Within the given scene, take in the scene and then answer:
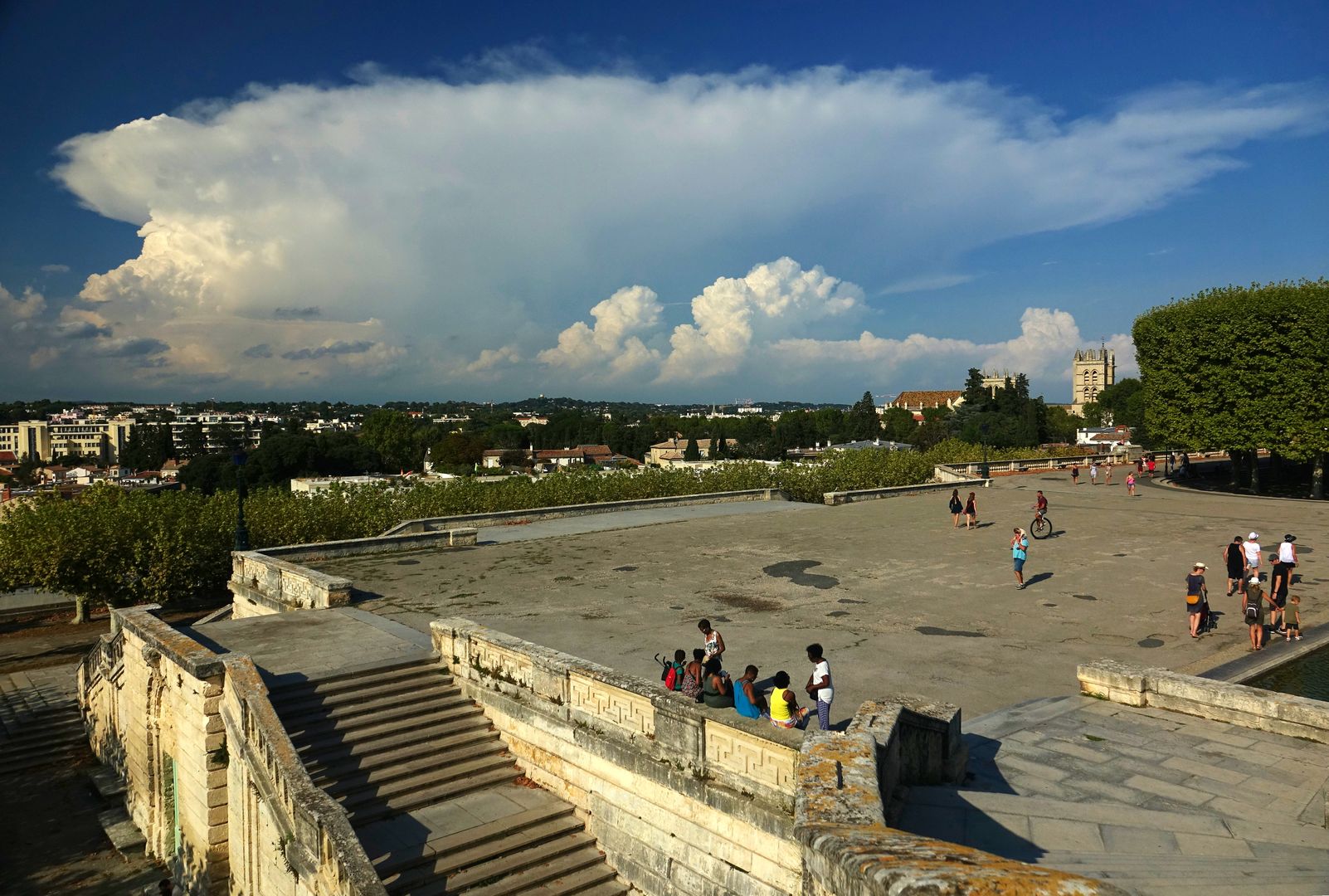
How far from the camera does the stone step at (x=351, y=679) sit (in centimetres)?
1105

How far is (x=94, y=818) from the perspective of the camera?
1755 cm

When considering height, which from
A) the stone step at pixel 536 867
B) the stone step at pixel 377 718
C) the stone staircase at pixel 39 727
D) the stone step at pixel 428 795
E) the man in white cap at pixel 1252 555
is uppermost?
the man in white cap at pixel 1252 555

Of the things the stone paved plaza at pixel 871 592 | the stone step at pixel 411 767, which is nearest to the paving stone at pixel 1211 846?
the stone paved plaza at pixel 871 592

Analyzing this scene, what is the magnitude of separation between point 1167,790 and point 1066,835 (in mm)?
2073

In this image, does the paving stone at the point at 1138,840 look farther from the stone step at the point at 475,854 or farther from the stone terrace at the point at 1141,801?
the stone step at the point at 475,854

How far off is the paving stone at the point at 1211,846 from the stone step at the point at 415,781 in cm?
758

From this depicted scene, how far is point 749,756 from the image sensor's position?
25.4 ft

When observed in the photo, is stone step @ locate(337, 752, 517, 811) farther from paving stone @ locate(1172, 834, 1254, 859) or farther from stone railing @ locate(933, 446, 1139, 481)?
stone railing @ locate(933, 446, 1139, 481)

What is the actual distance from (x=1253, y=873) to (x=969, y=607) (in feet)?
33.5

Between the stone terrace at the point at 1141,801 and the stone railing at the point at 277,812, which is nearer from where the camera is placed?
the stone terrace at the point at 1141,801

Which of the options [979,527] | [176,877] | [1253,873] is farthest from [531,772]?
[979,527]

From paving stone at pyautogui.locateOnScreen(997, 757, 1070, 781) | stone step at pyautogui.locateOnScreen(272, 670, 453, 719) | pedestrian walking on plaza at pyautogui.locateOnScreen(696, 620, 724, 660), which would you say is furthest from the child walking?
stone step at pyautogui.locateOnScreen(272, 670, 453, 719)

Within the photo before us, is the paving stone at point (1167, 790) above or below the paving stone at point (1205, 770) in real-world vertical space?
above

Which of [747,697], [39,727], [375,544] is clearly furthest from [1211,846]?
[39,727]
